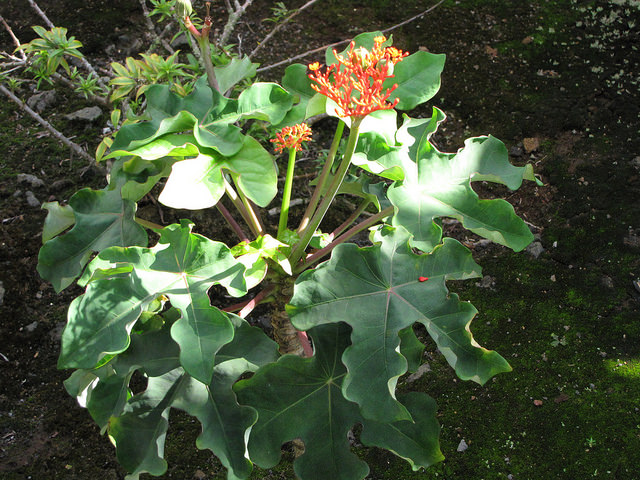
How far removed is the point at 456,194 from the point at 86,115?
170cm

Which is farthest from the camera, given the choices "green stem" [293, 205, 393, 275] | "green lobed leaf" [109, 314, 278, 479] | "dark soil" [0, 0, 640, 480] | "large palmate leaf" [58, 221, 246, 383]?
"dark soil" [0, 0, 640, 480]

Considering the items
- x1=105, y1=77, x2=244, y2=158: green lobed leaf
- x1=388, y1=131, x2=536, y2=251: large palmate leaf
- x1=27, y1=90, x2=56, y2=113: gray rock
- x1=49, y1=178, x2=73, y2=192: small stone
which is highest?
x1=105, y1=77, x2=244, y2=158: green lobed leaf

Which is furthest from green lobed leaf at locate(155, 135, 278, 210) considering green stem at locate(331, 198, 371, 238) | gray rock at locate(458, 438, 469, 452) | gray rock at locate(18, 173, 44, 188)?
gray rock at locate(18, 173, 44, 188)

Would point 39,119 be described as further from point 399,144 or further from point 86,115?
point 399,144

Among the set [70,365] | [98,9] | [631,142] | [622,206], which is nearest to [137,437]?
[70,365]

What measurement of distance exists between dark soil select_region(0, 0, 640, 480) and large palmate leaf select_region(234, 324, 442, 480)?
35 centimetres

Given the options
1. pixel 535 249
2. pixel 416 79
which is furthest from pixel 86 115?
pixel 535 249

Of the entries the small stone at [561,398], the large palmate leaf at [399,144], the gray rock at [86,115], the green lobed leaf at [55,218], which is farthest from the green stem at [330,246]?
the gray rock at [86,115]

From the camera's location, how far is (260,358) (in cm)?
130

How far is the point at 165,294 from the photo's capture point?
3.85 ft

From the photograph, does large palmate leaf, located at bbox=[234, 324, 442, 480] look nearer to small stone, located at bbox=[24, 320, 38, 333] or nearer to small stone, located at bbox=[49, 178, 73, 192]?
small stone, located at bbox=[24, 320, 38, 333]

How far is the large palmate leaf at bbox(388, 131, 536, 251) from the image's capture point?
128cm

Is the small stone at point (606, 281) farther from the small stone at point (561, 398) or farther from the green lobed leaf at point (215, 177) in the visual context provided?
the green lobed leaf at point (215, 177)

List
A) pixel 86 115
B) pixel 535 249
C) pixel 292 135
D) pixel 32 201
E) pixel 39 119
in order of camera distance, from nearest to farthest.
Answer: pixel 292 135, pixel 39 119, pixel 535 249, pixel 32 201, pixel 86 115
